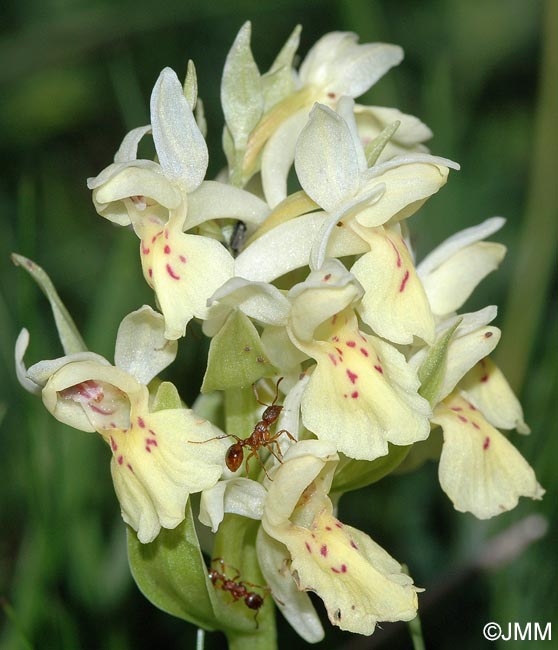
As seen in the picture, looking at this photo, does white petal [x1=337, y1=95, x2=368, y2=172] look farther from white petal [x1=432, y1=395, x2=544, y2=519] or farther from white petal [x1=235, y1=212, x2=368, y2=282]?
white petal [x1=432, y1=395, x2=544, y2=519]

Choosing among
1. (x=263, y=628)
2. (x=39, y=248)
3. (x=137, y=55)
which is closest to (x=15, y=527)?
(x=39, y=248)

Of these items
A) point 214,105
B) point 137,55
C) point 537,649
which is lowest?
point 537,649

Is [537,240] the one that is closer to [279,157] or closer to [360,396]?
[279,157]

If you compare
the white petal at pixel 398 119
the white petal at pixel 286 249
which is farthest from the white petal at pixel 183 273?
the white petal at pixel 398 119

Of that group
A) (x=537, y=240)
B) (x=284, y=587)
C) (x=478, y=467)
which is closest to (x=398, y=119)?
(x=478, y=467)

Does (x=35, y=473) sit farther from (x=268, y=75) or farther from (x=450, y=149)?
(x=450, y=149)

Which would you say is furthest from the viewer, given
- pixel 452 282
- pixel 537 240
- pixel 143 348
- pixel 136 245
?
pixel 537 240

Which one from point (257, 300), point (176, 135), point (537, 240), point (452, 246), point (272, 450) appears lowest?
point (537, 240)
